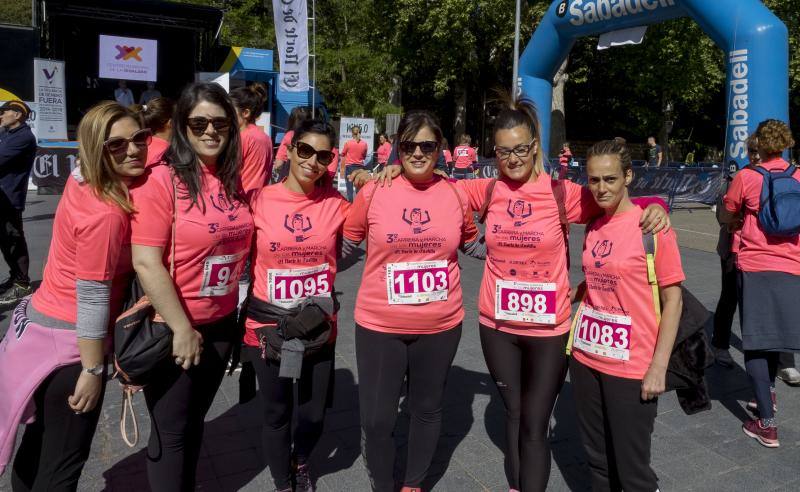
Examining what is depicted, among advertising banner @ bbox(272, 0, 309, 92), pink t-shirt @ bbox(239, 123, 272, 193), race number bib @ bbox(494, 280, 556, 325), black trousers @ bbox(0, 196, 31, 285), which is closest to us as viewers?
race number bib @ bbox(494, 280, 556, 325)

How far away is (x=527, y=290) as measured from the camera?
8.85 ft

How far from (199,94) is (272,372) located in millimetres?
1232

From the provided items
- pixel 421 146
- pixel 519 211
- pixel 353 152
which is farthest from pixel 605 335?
pixel 353 152

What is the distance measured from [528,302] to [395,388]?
714 mm

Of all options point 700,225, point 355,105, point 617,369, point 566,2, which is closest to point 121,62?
point 355,105

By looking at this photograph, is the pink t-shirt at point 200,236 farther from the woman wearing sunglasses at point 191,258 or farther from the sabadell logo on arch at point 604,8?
the sabadell logo on arch at point 604,8

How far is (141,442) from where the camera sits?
3.47 m

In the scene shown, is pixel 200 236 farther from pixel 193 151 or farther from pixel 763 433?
pixel 763 433

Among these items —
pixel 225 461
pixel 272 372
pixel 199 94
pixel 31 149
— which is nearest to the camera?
pixel 199 94

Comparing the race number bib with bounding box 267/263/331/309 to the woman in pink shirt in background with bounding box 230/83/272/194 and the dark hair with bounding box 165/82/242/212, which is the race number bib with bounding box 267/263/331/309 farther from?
the woman in pink shirt in background with bounding box 230/83/272/194

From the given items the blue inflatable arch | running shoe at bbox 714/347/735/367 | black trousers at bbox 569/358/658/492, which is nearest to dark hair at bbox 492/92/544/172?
black trousers at bbox 569/358/658/492

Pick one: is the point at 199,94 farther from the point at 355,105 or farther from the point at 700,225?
the point at 355,105

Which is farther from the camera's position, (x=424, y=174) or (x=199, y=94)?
(x=424, y=174)

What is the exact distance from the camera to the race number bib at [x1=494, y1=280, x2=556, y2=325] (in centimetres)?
268
